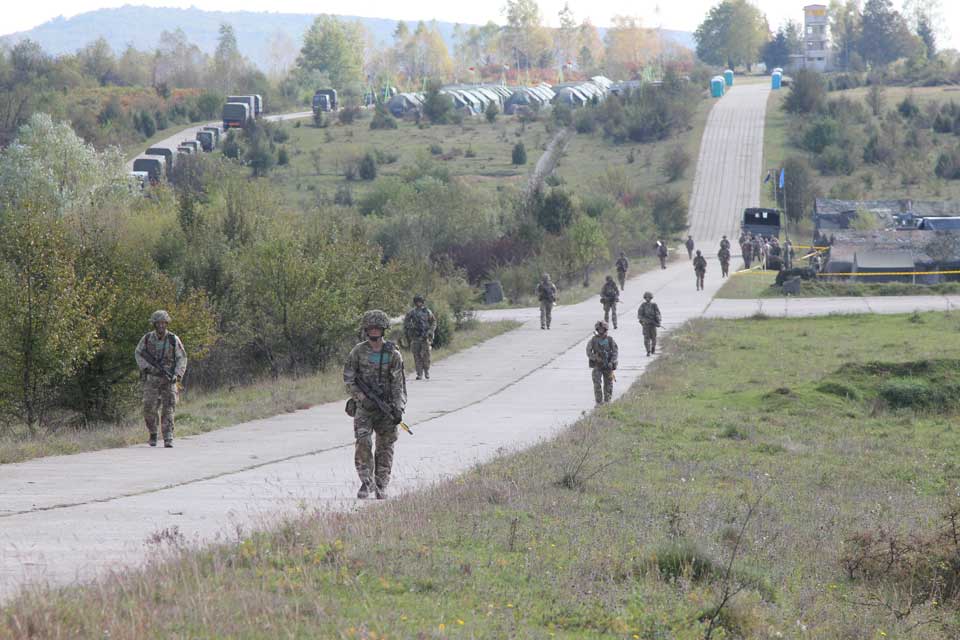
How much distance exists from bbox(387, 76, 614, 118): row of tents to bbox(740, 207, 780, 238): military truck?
5607 centimetres

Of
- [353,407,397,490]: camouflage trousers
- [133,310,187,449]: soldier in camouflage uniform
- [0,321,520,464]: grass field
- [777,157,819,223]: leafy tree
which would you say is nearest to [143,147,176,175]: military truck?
[777,157,819,223]: leafy tree

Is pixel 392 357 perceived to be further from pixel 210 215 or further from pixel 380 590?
pixel 210 215

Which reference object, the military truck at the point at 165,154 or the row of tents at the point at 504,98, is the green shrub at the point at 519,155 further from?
the row of tents at the point at 504,98

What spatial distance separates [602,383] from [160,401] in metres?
7.74

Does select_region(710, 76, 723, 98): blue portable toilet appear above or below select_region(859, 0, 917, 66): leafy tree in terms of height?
below

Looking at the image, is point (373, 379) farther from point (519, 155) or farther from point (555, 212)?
point (519, 155)

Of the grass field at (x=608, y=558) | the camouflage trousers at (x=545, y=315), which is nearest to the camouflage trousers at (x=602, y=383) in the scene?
the grass field at (x=608, y=558)

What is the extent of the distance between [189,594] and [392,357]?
4.50m

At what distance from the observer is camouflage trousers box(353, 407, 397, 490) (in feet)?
38.3

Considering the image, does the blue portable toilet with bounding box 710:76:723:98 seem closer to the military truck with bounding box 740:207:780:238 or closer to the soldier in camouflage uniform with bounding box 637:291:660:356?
the military truck with bounding box 740:207:780:238

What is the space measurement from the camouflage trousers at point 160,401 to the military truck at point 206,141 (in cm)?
8460

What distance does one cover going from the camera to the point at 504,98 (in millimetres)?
141000

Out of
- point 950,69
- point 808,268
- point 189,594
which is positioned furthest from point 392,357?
point 950,69

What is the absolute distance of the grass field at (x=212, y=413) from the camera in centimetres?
1628
